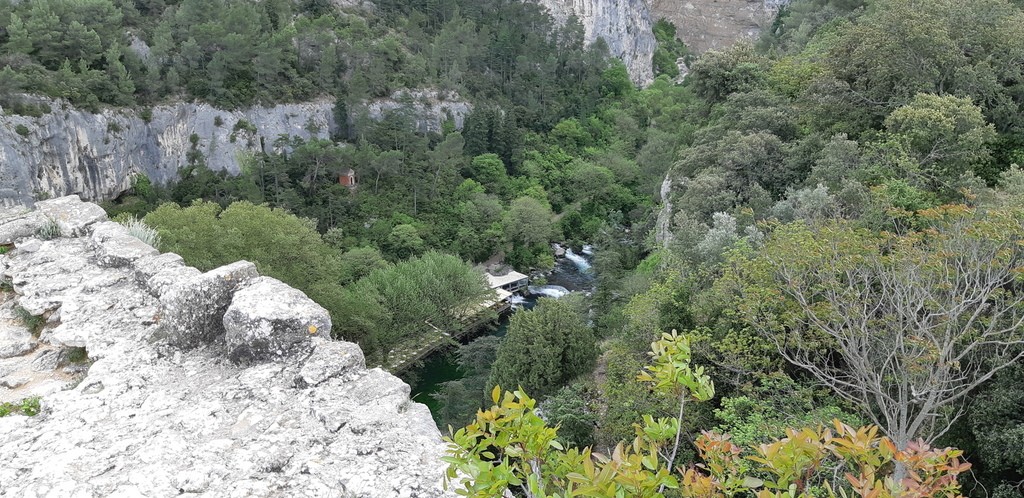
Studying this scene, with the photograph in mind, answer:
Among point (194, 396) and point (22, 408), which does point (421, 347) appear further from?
point (22, 408)

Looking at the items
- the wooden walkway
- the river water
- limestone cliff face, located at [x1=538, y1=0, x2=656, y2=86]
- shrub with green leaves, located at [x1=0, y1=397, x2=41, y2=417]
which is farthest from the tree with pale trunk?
limestone cliff face, located at [x1=538, y1=0, x2=656, y2=86]

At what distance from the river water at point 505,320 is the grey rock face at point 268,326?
11957mm

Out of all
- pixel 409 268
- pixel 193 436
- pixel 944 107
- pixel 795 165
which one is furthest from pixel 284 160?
pixel 193 436

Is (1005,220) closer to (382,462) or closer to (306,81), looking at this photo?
(382,462)

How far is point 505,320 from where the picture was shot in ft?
112

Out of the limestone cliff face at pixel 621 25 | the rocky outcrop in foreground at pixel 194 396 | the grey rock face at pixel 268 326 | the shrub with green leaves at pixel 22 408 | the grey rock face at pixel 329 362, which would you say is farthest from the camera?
the limestone cliff face at pixel 621 25

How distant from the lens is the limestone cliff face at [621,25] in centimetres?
7811

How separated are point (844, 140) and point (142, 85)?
39120 millimetres

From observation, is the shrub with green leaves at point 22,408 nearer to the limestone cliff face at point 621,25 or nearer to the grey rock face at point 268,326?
the grey rock face at point 268,326

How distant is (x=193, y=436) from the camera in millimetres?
4871

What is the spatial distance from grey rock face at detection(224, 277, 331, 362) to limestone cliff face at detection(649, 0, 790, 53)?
95864 millimetres

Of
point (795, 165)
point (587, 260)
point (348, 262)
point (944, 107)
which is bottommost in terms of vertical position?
point (587, 260)

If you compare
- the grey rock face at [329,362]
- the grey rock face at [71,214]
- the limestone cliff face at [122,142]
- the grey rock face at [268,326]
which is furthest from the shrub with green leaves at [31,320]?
the limestone cliff face at [122,142]

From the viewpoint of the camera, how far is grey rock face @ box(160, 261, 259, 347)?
595 centimetres
